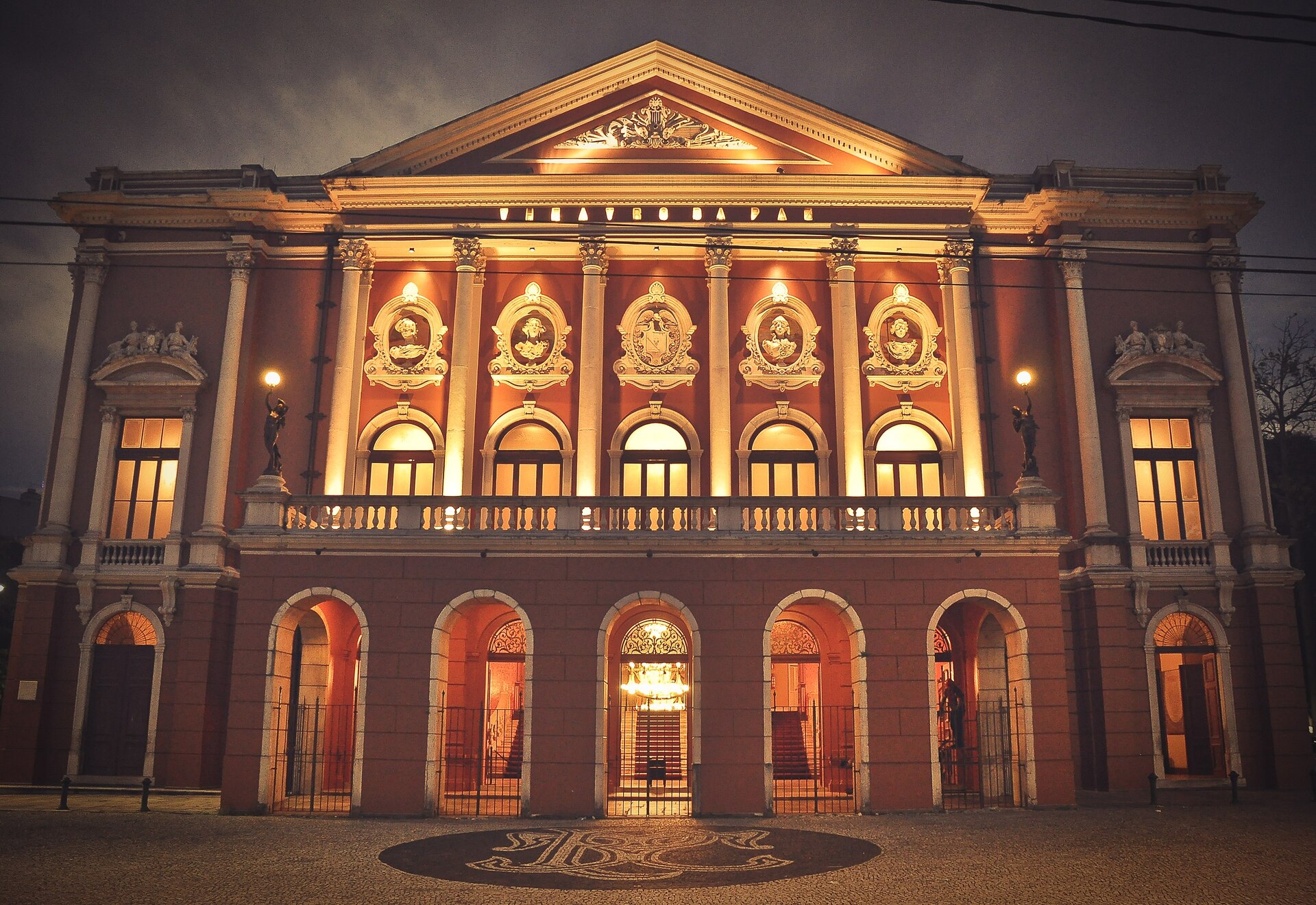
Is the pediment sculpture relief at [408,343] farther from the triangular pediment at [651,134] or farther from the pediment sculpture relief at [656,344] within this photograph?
the pediment sculpture relief at [656,344]

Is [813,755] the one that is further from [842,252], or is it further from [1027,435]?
[842,252]

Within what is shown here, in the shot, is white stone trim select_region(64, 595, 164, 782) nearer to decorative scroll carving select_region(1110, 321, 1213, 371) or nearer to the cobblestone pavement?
the cobblestone pavement

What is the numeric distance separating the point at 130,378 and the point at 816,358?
1813 cm

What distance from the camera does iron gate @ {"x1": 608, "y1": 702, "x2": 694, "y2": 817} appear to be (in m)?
22.3

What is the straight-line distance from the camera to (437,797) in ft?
64.5

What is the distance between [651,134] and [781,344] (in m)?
6.82

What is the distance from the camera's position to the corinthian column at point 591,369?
2628 cm

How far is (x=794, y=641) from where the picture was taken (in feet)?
83.1

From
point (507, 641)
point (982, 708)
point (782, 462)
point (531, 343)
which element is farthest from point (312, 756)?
point (982, 708)

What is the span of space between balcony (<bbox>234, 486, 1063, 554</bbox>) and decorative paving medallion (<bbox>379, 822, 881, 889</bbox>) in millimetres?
5520

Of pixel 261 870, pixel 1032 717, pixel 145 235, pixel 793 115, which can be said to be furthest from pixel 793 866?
pixel 145 235

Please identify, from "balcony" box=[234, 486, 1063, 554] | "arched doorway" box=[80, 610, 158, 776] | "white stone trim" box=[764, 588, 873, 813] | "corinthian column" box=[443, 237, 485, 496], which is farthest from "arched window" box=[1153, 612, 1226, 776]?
"arched doorway" box=[80, 610, 158, 776]

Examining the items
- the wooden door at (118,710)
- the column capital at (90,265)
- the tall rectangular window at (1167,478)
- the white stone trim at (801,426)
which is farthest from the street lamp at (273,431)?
the tall rectangular window at (1167,478)

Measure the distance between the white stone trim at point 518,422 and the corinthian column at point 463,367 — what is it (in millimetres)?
467
